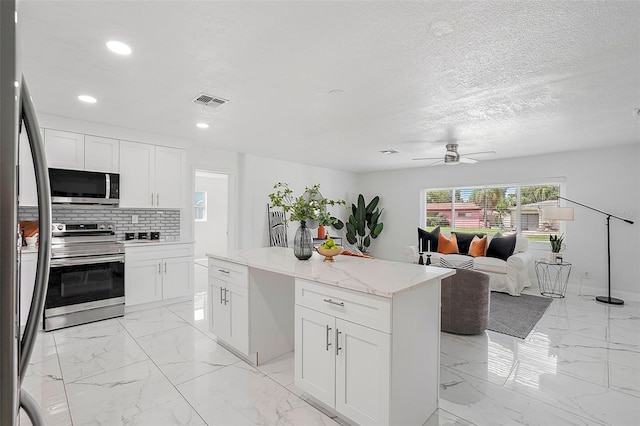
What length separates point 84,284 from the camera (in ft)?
12.2

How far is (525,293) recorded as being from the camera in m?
5.25

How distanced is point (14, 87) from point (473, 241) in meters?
6.51

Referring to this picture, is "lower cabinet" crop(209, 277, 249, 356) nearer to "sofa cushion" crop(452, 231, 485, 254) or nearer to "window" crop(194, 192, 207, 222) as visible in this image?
"sofa cushion" crop(452, 231, 485, 254)

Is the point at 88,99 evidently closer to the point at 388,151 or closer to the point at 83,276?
the point at 83,276

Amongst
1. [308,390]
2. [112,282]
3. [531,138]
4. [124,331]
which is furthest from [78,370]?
[531,138]

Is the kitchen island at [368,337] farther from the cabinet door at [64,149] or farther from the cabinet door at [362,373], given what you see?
the cabinet door at [64,149]

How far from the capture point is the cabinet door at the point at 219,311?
2.95 metres

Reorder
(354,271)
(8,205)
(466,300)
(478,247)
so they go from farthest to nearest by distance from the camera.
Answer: (478,247) → (466,300) → (354,271) → (8,205)

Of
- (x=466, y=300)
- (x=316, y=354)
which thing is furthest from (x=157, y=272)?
(x=466, y=300)

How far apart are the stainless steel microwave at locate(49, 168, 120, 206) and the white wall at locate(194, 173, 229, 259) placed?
4426 millimetres

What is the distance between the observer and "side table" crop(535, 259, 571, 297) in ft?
17.5

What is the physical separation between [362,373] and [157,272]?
3.50 m

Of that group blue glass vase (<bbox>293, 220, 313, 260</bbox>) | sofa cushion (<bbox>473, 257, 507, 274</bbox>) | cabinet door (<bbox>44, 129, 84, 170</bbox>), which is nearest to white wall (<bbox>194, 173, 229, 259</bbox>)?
cabinet door (<bbox>44, 129, 84, 170</bbox>)

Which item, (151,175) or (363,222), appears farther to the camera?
(363,222)
